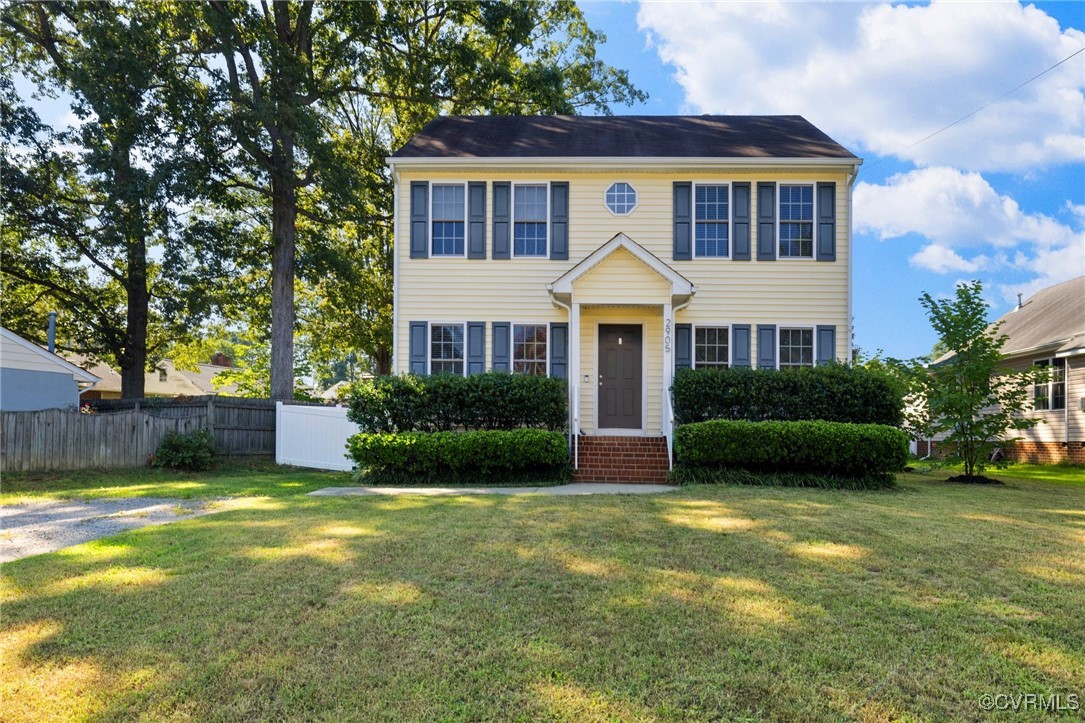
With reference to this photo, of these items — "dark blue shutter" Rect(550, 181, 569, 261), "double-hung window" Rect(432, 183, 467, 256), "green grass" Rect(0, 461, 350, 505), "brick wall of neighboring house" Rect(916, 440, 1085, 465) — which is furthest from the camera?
"brick wall of neighboring house" Rect(916, 440, 1085, 465)

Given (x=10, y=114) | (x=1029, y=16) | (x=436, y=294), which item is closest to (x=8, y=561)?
(x=436, y=294)

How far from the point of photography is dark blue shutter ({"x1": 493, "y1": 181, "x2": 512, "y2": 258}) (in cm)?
1300

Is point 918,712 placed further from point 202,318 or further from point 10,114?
point 10,114

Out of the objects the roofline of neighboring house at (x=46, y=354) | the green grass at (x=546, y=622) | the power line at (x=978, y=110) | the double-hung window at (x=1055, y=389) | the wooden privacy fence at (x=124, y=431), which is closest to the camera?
the green grass at (x=546, y=622)

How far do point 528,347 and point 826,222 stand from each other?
685 centimetres

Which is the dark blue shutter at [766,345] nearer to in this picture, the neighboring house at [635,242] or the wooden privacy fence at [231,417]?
the neighboring house at [635,242]

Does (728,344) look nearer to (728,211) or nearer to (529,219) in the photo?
(728,211)

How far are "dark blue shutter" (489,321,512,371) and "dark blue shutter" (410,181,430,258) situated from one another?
2215 millimetres

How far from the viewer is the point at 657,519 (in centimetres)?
659

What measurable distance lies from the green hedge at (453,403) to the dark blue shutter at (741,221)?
518cm

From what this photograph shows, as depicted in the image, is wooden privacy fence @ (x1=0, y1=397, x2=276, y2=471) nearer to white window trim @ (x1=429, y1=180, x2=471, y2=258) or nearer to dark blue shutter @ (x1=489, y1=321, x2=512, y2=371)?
white window trim @ (x1=429, y1=180, x2=471, y2=258)

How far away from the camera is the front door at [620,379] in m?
12.7

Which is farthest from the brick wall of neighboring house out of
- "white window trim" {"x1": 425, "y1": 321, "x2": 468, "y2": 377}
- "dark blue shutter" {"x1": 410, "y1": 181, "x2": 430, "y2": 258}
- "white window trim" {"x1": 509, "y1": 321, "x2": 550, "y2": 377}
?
"dark blue shutter" {"x1": 410, "y1": 181, "x2": 430, "y2": 258}

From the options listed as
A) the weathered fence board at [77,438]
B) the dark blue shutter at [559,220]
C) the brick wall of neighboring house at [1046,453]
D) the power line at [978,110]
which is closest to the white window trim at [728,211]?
the dark blue shutter at [559,220]
